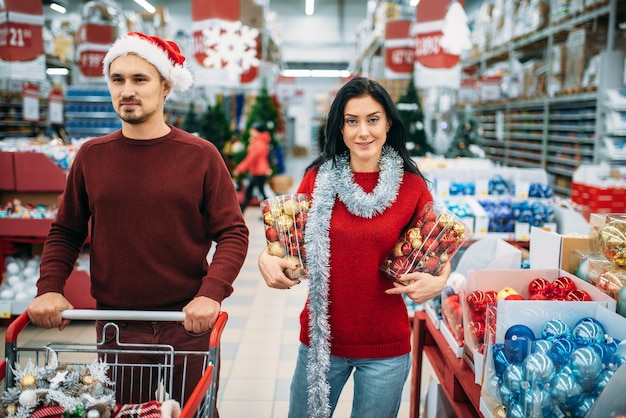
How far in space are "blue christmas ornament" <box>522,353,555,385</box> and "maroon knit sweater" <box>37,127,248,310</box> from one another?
891mm

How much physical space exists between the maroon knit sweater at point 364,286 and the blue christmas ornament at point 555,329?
0.44m

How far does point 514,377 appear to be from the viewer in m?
1.39

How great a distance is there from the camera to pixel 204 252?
1904 millimetres

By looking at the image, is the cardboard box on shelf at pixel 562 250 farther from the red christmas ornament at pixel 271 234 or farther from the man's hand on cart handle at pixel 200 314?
the man's hand on cart handle at pixel 200 314

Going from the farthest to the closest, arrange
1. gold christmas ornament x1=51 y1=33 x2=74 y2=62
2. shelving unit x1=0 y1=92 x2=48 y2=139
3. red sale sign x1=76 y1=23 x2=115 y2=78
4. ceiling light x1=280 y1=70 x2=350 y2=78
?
ceiling light x1=280 y1=70 x2=350 y2=78
gold christmas ornament x1=51 y1=33 x2=74 y2=62
shelving unit x1=0 y1=92 x2=48 y2=139
red sale sign x1=76 y1=23 x2=115 y2=78

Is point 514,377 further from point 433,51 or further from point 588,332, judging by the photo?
point 433,51

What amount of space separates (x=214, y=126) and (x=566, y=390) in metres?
10.6

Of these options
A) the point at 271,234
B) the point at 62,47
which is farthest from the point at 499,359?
the point at 62,47

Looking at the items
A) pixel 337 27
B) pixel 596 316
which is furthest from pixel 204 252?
pixel 337 27

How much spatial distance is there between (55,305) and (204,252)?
49 cm

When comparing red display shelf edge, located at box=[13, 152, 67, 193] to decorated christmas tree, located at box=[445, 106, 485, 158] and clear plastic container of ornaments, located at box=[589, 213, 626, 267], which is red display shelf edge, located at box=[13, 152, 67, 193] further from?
decorated christmas tree, located at box=[445, 106, 485, 158]

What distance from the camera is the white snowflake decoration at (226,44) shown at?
7.31m

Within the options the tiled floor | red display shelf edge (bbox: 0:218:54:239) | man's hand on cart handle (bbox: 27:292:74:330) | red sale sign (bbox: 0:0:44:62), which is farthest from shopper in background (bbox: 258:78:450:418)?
red sale sign (bbox: 0:0:44:62)

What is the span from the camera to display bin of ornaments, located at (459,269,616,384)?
168 cm
